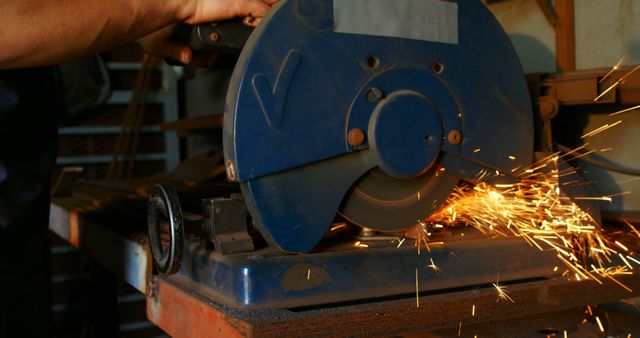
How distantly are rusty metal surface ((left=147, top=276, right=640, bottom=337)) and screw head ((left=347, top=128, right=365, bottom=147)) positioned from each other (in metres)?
0.28

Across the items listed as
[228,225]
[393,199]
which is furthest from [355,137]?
[228,225]

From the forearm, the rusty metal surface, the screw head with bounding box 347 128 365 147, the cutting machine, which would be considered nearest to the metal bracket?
the cutting machine

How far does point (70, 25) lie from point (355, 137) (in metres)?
0.53

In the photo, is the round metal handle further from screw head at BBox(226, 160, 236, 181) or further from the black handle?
the black handle

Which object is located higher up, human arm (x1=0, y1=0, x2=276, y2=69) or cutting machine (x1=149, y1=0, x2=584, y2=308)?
human arm (x1=0, y1=0, x2=276, y2=69)

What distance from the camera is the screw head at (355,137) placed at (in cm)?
121

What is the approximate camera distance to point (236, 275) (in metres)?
1.11

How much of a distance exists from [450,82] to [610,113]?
2.51 ft

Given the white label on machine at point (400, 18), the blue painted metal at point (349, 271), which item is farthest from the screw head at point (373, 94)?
the blue painted metal at point (349, 271)

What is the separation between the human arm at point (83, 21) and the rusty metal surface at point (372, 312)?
1.55ft

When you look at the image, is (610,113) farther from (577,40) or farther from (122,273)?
(122,273)

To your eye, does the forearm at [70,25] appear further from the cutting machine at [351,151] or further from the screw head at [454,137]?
the screw head at [454,137]

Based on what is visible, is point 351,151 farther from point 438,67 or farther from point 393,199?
point 438,67

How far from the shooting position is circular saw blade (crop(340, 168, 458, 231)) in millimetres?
1270
